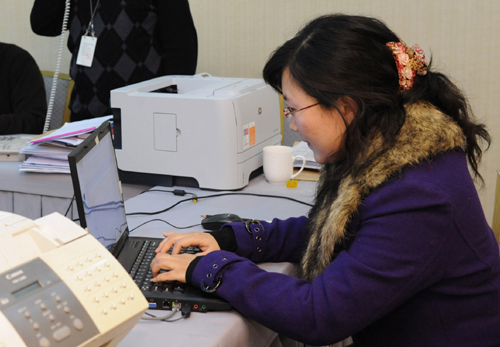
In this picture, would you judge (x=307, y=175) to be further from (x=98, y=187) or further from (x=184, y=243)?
(x=98, y=187)

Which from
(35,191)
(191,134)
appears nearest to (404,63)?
(191,134)

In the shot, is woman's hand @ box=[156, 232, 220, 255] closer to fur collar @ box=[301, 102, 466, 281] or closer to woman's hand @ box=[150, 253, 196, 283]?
woman's hand @ box=[150, 253, 196, 283]

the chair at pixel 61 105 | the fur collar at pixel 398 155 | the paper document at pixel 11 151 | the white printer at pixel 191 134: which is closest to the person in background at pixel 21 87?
the chair at pixel 61 105

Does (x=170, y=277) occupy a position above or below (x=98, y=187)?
below

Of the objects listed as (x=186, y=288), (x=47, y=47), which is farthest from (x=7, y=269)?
(x=47, y=47)

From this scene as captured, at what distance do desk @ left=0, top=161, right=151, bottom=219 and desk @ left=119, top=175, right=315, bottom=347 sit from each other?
0.30 m

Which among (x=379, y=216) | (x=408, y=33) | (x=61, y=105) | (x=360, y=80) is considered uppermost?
(x=360, y=80)

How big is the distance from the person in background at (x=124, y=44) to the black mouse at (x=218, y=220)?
1144mm

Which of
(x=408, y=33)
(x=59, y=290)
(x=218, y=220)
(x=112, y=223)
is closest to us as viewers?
(x=59, y=290)

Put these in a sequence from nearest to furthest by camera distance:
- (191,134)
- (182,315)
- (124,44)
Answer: (182,315)
(191,134)
(124,44)

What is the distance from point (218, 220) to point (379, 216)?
1.99 feet

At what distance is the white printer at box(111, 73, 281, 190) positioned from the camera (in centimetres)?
178

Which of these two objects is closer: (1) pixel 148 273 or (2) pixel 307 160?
(1) pixel 148 273

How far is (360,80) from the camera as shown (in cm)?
102
